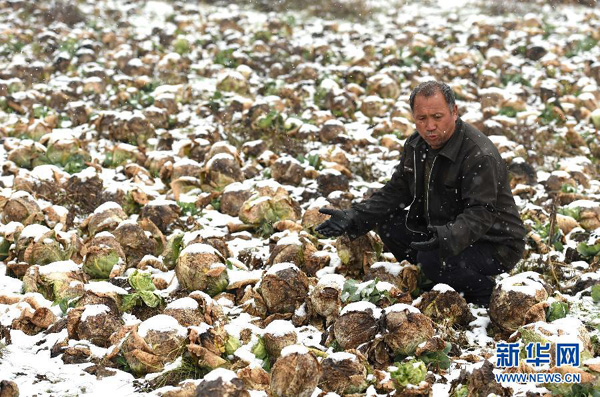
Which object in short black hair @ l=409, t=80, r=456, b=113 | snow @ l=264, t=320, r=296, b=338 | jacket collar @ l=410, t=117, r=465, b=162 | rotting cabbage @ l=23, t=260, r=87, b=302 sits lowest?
rotting cabbage @ l=23, t=260, r=87, b=302

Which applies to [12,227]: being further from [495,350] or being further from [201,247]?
[495,350]

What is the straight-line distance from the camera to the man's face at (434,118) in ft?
11.5

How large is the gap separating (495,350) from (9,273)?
2882 mm

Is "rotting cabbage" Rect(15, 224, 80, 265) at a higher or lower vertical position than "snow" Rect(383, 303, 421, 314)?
lower

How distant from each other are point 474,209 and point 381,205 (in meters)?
0.70

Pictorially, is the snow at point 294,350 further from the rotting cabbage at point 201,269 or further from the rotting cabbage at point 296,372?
the rotting cabbage at point 201,269

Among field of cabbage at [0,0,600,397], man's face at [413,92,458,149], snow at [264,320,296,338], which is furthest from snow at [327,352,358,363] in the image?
man's face at [413,92,458,149]

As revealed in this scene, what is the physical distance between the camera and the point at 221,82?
7.92 m

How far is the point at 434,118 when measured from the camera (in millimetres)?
3545

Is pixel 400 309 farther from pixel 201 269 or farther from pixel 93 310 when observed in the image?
pixel 93 310

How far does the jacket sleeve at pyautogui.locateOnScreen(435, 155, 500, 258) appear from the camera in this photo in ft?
11.0

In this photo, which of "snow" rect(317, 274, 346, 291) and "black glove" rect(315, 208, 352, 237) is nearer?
"snow" rect(317, 274, 346, 291)

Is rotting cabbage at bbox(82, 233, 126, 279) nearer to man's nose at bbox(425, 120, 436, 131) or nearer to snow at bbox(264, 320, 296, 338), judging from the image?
snow at bbox(264, 320, 296, 338)

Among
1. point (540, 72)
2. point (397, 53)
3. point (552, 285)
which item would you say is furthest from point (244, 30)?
point (552, 285)
